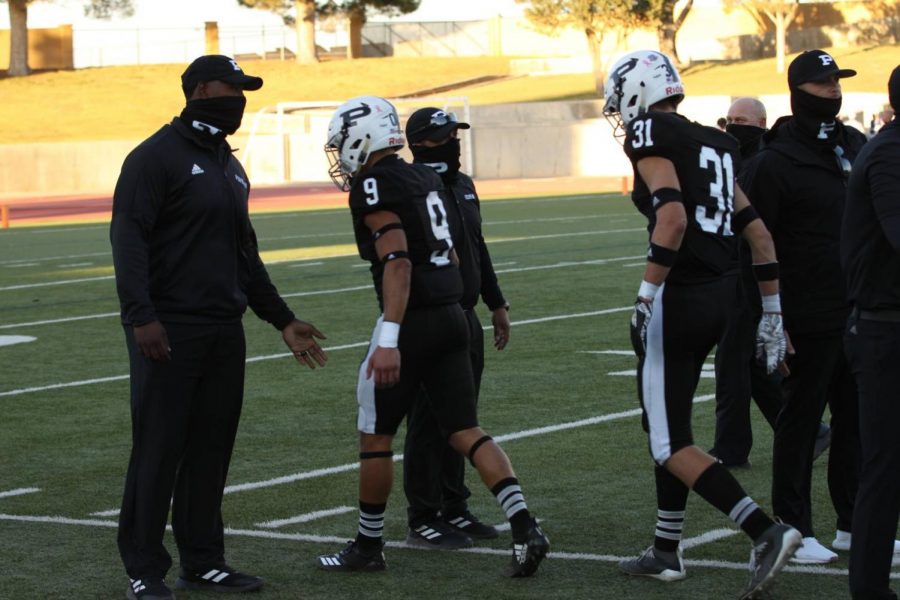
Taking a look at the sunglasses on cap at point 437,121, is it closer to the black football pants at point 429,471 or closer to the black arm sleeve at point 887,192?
the black football pants at point 429,471

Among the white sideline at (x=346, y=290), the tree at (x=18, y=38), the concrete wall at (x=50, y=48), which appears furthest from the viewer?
the concrete wall at (x=50, y=48)

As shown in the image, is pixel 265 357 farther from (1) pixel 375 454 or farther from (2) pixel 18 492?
(1) pixel 375 454

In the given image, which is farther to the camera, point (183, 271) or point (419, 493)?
point (419, 493)

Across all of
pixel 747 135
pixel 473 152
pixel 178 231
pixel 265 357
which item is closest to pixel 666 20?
pixel 473 152

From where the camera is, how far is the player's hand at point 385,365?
5871 millimetres

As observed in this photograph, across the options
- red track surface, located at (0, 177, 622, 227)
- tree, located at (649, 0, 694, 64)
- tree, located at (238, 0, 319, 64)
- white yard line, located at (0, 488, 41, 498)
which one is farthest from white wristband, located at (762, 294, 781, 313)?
tree, located at (238, 0, 319, 64)

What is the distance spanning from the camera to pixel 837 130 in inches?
250

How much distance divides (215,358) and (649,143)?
5.75 feet

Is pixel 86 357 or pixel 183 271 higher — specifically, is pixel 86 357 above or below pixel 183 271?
below

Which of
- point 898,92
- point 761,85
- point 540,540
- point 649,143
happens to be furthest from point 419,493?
point 761,85

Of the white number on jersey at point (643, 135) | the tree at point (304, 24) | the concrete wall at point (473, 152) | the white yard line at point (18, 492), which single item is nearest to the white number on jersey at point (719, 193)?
the white number on jersey at point (643, 135)

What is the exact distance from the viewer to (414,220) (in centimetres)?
604

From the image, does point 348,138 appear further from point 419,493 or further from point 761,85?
→ point 761,85

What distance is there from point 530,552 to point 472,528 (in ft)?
3.01
